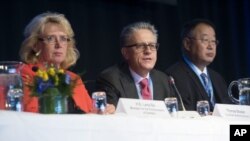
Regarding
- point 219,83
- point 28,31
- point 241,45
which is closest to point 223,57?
point 241,45

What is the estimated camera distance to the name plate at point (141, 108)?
1843 mm

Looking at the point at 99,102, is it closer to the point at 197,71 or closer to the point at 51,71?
the point at 51,71

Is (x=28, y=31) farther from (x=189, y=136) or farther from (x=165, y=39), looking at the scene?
(x=165, y=39)

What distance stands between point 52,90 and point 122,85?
93 centimetres

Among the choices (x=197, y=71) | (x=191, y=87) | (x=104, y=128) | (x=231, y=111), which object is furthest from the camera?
(x=197, y=71)

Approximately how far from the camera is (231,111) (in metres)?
2.03

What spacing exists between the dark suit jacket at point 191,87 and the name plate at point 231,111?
0.93 m

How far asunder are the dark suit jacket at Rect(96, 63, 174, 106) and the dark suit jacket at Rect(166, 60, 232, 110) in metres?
0.16

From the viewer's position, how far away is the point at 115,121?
5.41 feet

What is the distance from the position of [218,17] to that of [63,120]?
11.1 ft

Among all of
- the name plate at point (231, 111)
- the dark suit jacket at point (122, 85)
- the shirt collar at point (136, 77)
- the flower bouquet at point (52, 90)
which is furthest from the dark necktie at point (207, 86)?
the flower bouquet at point (52, 90)

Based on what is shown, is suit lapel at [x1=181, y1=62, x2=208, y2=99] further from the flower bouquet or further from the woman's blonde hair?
the flower bouquet

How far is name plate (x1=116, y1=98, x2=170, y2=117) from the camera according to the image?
1843 mm

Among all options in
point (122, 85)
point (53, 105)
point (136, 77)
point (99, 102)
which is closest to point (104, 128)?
point (53, 105)
